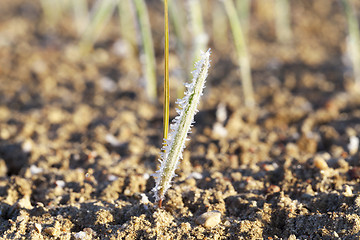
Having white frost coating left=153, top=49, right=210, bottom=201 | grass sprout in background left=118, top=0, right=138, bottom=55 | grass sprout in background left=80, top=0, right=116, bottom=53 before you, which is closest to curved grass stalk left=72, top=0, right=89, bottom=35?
grass sprout in background left=80, top=0, right=116, bottom=53

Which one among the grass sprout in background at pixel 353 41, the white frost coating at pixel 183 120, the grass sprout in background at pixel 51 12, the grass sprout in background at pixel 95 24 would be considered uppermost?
the grass sprout in background at pixel 51 12

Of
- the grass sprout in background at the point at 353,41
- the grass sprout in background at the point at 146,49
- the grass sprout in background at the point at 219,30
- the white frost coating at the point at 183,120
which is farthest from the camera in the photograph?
the grass sprout in background at the point at 219,30

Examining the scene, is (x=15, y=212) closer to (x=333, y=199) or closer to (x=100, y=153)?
(x=100, y=153)

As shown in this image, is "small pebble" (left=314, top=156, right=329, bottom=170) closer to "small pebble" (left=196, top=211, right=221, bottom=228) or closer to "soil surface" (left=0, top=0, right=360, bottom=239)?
"soil surface" (left=0, top=0, right=360, bottom=239)

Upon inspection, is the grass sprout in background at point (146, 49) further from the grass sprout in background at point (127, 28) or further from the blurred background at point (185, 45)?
the grass sprout in background at point (127, 28)

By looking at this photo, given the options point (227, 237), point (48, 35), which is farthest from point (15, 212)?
point (48, 35)

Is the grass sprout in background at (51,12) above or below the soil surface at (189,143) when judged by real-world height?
above

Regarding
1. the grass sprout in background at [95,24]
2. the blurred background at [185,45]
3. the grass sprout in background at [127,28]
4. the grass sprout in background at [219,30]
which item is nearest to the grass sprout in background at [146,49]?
the blurred background at [185,45]

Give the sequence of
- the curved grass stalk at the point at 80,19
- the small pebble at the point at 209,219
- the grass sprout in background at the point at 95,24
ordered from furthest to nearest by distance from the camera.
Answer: the curved grass stalk at the point at 80,19 → the grass sprout in background at the point at 95,24 → the small pebble at the point at 209,219

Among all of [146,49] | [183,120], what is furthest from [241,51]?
[183,120]
